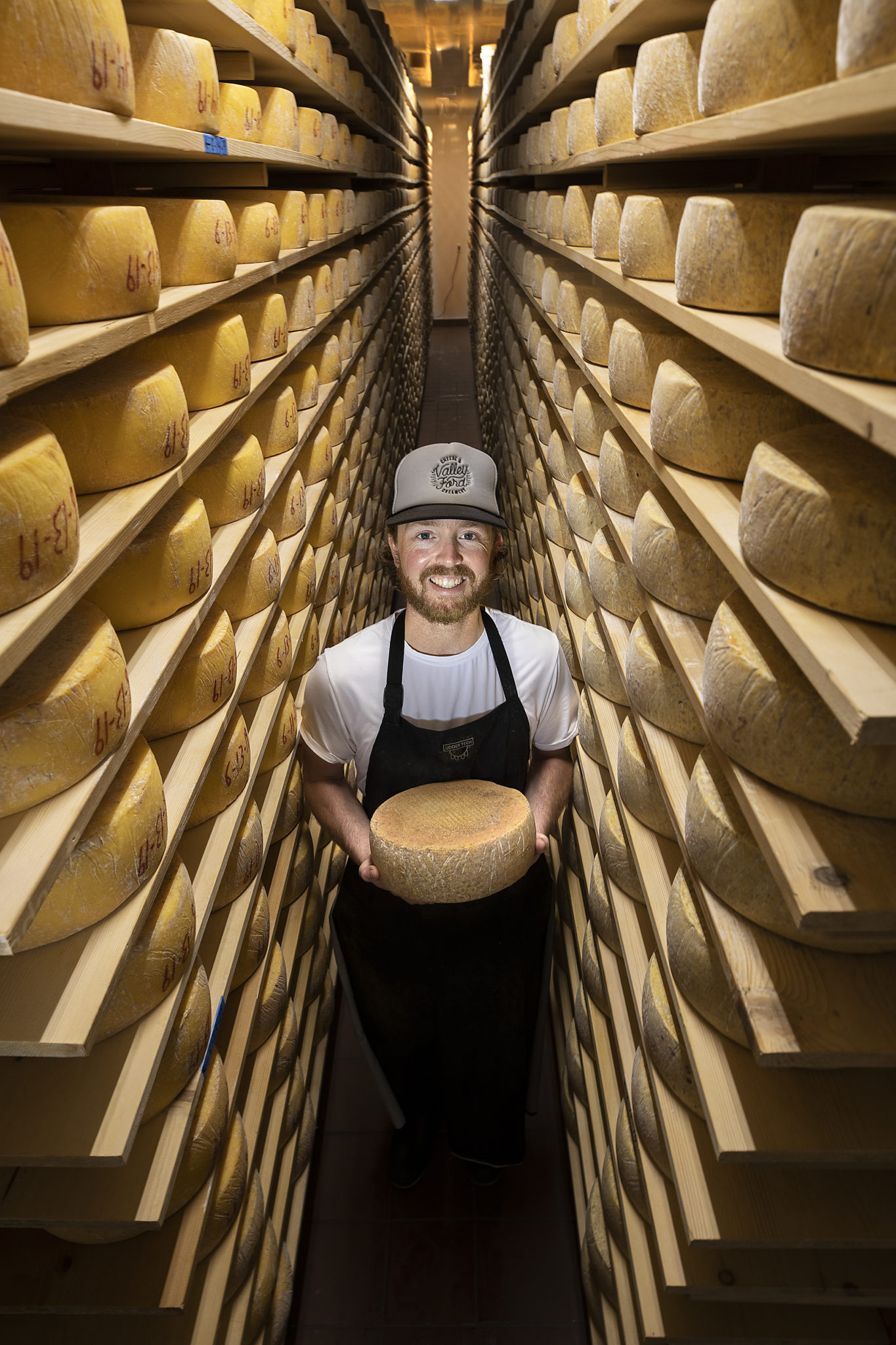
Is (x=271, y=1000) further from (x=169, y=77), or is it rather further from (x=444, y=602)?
(x=169, y=77)

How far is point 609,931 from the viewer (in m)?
1.78

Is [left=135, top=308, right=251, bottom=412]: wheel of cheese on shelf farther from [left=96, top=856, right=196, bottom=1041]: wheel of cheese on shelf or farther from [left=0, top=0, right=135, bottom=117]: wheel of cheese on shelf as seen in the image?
[left=96, top=856, right=196, bottom=1041]: wheel of cheese on shelf

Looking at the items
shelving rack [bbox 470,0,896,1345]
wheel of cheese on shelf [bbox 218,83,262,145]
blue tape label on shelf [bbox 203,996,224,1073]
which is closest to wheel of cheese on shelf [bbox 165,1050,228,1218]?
blue tape label on shelf [bbox 203,996,224,1073]

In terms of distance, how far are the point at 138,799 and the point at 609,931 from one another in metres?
1.06

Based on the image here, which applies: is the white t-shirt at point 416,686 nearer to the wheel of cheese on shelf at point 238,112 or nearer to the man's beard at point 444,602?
the man's beard at point 444,602

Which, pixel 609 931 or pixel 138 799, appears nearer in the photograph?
pixel 138 799

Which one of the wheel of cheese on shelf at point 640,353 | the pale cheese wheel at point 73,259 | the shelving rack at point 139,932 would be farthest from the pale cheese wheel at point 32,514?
the wheel of cheese on shelf at point 640,353

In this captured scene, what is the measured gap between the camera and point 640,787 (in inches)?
58.7

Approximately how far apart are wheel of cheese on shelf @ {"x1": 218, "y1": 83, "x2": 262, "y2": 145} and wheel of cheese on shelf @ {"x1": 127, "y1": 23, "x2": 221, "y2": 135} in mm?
375

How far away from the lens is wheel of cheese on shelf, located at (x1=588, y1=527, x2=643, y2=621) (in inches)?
69.4

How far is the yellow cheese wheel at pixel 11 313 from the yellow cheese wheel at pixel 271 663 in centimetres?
110

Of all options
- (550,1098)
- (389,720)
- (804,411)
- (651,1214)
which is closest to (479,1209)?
(550,1098)

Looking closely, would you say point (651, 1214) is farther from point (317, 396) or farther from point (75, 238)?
point (317, 396)

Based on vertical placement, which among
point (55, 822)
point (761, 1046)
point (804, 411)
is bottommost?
point (761, 1046)
